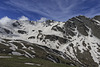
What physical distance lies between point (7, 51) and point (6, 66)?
95.9 meters

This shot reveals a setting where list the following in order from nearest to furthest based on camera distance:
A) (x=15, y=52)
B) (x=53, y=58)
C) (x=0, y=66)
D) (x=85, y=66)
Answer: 1. (x=0, y=66)
2. (x=15, y=52)
3. (x=53, y=58)
4. (x=85, y=66)

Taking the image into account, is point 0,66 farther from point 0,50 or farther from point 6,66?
point 0,50

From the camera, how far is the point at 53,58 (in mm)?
157250

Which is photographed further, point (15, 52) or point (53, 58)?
point (53, 58)

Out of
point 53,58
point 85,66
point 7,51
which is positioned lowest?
point 85,66

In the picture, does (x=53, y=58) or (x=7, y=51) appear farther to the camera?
(x=53, y=58)

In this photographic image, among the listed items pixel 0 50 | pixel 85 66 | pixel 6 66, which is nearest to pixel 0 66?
pixel 6 66

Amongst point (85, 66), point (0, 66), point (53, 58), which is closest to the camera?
point (0, 66)

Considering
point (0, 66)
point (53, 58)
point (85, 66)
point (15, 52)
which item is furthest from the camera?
point (85, 66)

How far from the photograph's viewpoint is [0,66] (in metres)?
40.5

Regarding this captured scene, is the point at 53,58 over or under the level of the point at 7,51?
under

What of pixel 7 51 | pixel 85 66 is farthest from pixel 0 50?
pixel 85 66

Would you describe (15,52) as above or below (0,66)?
above

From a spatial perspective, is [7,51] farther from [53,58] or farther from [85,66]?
[85,66]
